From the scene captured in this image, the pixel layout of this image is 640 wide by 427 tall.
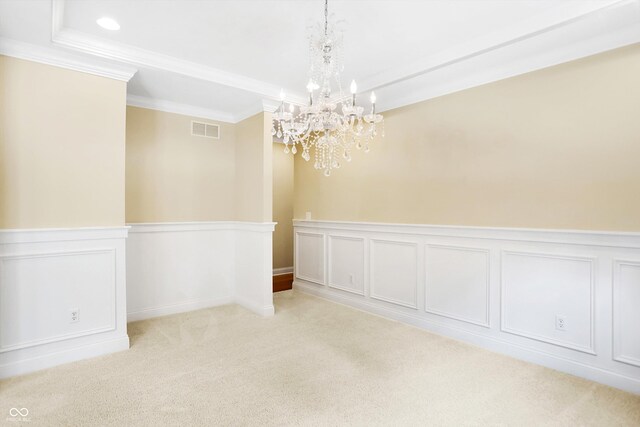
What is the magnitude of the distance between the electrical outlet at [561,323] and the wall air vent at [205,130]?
164 inches

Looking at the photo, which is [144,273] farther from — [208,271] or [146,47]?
[146,47]

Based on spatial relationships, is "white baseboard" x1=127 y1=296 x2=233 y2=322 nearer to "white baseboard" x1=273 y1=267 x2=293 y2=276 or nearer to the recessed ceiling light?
"white baseboard" x1=273 y1=267 x2=293 y2=276

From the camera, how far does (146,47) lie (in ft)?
9.41

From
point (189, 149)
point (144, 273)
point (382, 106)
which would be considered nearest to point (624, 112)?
point (382, 106)

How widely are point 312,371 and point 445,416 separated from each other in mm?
1008

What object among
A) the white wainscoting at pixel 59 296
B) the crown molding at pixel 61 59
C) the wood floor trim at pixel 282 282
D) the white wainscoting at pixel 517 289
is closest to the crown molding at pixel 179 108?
the crown molding at pixel 61 59

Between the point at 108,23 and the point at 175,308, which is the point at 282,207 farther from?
the point at 108,23

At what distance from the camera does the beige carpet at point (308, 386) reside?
2.06 m

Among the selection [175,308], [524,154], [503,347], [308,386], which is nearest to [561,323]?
[503,347]

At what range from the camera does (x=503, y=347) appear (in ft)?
9.81

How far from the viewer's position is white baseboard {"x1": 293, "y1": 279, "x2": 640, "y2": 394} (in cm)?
244

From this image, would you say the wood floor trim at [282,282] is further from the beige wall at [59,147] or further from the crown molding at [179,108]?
the beige wall at [59,147]

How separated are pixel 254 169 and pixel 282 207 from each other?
7.70 ft

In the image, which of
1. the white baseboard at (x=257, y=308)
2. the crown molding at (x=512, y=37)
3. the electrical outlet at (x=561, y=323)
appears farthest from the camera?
the white baseboard at (x=257, y=308)
